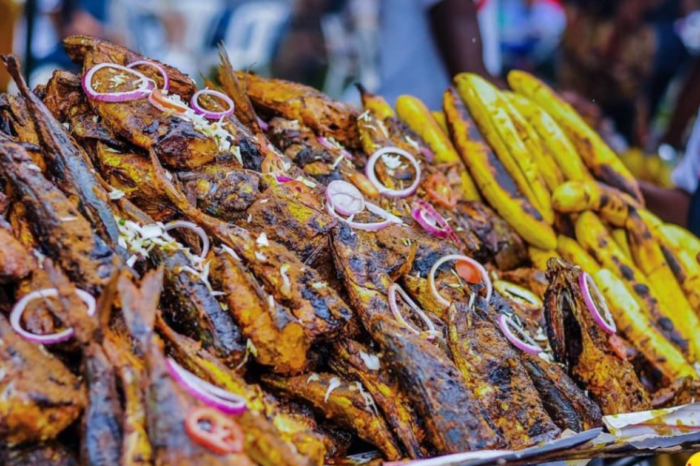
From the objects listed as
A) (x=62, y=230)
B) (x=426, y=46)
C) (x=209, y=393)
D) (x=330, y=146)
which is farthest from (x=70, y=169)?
(x=426, y=46)

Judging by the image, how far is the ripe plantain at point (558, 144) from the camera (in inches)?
140

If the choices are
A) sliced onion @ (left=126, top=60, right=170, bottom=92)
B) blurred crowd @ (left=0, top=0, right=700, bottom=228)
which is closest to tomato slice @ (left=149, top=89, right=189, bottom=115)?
sliced onion @ (left=126, top=60, right=170, bottom=92)

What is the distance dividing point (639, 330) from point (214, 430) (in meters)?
2.11

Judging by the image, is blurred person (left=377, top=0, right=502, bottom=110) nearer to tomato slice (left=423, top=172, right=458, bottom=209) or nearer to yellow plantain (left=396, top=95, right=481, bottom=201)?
yellow plantain (left=396, top=95, right=481, bottom=201)

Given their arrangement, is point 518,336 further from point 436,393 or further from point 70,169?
point 70,169

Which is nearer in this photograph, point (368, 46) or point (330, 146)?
point (330, 146)

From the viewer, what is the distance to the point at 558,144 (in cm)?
358

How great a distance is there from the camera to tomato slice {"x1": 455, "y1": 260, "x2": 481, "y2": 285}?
2555 mm

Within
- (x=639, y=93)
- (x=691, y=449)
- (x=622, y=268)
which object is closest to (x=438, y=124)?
(x=622, y=268)

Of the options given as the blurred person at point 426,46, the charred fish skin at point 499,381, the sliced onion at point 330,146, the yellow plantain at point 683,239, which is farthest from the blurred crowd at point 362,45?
the charred fish skin at point 499,381

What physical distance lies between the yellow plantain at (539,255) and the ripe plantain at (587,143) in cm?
63

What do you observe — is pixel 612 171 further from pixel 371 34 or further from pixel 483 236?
pixel 371 34

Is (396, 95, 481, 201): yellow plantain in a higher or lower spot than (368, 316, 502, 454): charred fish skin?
higher

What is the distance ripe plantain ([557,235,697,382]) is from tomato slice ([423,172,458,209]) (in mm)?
781
